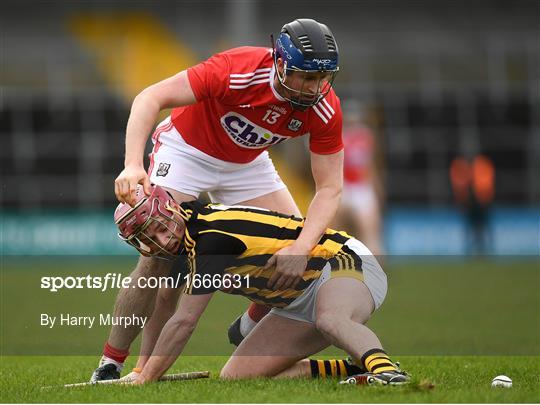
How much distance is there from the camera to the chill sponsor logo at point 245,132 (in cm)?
575

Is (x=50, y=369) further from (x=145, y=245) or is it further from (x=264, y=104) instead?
(x=264, y=104)

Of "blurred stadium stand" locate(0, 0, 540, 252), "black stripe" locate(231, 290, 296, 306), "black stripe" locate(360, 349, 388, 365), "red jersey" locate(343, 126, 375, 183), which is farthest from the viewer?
"blurred stadium stand" locate(0, 0, 540, 252)

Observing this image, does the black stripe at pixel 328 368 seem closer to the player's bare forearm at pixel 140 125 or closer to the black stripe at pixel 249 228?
the black stripe at pixel 249 228

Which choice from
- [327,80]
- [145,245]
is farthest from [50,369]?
[327,80]

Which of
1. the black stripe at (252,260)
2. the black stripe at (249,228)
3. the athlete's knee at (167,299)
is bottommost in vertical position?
the athlete's knee at (167,299)

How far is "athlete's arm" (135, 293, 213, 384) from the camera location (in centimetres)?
486

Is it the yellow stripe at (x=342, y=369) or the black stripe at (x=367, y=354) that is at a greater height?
the black stripe at (x=367, y=354)

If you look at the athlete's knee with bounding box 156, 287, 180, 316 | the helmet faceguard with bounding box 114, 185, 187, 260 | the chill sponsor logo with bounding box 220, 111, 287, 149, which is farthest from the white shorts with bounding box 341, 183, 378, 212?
the helmet faceguard with bounding box 114, 185, 187, 260

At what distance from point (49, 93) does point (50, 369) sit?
13548mm

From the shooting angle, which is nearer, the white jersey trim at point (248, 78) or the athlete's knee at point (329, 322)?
the athlete's knee at point (329, 322)

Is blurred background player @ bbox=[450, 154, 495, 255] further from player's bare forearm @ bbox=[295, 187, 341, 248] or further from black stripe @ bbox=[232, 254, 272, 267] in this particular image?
black stripe @ bbox=[232, 254, 272, 267]

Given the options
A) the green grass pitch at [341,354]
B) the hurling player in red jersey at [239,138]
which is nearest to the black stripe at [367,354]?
the green grass pitch at [341,354]

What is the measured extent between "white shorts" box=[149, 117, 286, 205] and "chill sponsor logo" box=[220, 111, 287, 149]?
24 cm

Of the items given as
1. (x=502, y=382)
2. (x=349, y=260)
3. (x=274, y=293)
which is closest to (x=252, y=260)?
(x=274, y=293)
